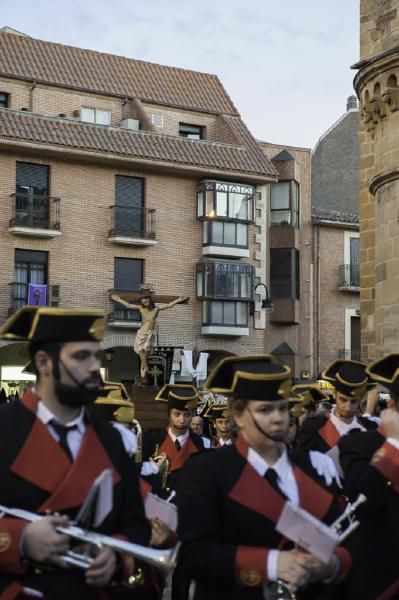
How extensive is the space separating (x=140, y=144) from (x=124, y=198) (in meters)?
1.94

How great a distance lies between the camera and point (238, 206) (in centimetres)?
4009

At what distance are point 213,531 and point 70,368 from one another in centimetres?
95

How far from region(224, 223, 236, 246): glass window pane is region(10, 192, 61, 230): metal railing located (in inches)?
245

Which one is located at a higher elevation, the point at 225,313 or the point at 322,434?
the point at 225,313

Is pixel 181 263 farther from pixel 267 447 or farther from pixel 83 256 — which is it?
pixel 267 447

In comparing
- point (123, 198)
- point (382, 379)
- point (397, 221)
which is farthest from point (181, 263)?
point (382, 379)

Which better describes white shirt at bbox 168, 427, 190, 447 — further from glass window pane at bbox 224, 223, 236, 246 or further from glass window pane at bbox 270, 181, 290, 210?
glass window pane at bbox 270, 181, 290, 210

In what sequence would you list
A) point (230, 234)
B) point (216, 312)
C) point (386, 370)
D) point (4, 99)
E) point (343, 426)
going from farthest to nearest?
point (230, 234) < point (216, 312) < point (4, 99) < point (343, 426) < point (386, 370)

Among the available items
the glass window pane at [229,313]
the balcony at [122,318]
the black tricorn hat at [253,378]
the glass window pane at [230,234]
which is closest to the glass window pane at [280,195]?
the glass window pane at [230,234]

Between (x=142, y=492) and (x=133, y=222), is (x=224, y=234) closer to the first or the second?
(x=133, y=222)

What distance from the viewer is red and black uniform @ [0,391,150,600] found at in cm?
427

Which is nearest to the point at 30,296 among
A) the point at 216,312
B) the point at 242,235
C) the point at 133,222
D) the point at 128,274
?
the point at 128,274

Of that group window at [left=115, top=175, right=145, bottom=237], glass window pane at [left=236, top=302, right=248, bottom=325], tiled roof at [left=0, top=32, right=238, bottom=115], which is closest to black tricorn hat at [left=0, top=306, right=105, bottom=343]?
window at [left=115, top=175, right=145, bottom=237]

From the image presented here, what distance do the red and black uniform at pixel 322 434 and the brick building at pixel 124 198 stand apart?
27859mm
